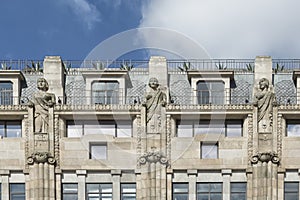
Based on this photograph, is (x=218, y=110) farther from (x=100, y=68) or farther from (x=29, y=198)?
(x=29, y=198)

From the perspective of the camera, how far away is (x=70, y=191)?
44469 mm

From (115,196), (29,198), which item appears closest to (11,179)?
(29,198)

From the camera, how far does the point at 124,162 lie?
146ft

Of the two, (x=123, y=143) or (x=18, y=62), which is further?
(x=18, y=62)

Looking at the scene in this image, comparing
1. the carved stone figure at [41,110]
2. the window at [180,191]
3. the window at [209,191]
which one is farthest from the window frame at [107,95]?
the window at [209,191]

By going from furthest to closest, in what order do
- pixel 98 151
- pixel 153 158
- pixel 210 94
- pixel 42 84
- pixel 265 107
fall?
pixel 210 94
pixel 98 151
pixel 42 84
pixel 265 107
pixel 153 158

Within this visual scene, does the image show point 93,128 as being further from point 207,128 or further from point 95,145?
point 207,128

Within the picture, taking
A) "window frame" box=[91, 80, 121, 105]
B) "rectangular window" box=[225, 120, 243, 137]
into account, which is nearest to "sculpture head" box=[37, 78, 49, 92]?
"window frame" box=[91, 80, 121, 105]

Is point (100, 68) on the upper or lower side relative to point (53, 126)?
upper

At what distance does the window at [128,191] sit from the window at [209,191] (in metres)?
4.38

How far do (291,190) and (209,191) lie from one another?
5.45 meters

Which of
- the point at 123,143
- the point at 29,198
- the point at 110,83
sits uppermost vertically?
the point at 110,83

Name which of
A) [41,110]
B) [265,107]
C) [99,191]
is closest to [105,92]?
[41,110]

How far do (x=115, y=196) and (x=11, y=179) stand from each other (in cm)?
710
